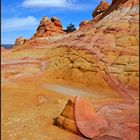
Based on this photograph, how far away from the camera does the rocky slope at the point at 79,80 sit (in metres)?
13.4

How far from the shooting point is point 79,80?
20.9 metres

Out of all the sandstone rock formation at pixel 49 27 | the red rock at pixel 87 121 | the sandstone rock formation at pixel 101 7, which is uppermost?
the sandstone rock formation at pixel 101 7

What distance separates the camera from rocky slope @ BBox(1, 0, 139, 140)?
1342 centimetres

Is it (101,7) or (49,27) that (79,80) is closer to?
(49,27)

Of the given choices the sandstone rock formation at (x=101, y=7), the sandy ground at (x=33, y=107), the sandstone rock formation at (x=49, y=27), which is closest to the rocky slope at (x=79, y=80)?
the sandy ground at (x=33, y=107)

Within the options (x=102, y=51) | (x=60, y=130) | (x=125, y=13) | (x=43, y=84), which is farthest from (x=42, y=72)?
(x=60, y=130)

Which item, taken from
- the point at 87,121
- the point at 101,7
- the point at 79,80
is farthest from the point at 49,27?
Answer: the point at 87,121

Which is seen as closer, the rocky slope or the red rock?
the red rock

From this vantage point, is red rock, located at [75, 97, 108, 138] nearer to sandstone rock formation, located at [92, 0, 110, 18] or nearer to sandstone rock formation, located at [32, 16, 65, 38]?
sandstone rock formation, located at [32, 16, 65, 38]

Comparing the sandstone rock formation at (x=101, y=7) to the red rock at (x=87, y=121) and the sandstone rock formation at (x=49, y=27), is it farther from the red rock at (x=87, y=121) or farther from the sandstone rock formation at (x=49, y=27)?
the red rock at (x=87, y=121)

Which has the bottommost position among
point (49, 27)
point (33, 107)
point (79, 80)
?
point (33, 107)

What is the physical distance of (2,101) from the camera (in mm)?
17125

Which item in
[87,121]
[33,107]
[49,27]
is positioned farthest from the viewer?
[49,27]

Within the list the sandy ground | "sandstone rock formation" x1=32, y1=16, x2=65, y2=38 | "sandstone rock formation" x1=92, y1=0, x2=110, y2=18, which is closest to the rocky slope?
the sandy ground
